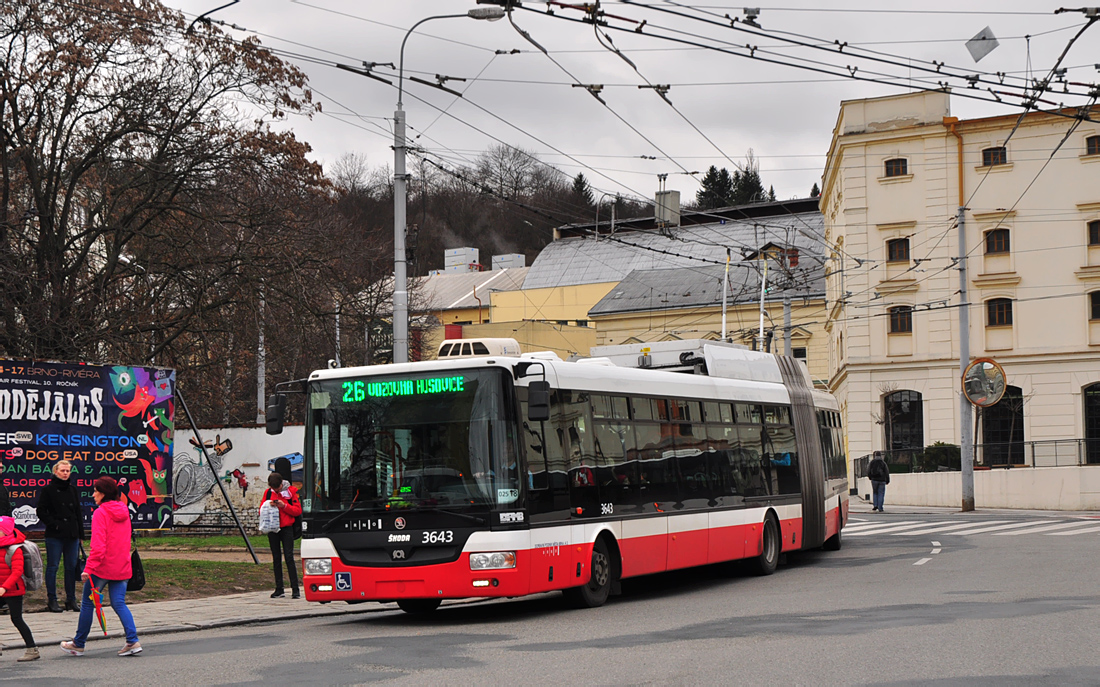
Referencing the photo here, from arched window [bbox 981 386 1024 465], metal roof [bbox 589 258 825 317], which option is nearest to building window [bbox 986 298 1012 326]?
arched window [bbox 981 386 1024 465]

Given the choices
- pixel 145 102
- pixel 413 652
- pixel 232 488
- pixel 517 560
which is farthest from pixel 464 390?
pixel 232 488

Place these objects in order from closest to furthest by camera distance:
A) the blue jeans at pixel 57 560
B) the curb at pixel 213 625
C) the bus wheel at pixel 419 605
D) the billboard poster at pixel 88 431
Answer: the curb at pixel 213 625, the bus wheel at pixel 419 605, the blue jeans at pixel 57 560, the billboard poster at pixel 88 431

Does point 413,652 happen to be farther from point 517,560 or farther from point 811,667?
point 811,667

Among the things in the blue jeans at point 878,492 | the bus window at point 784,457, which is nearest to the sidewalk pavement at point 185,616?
the bus window at point 784,457

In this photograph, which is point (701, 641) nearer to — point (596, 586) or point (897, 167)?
point (596, 586)

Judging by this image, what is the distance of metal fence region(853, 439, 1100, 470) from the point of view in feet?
139

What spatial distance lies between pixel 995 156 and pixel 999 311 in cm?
576

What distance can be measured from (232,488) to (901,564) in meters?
15.4

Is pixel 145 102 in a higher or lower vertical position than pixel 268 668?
higher

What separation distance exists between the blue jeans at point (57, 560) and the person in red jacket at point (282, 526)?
2.53 meters

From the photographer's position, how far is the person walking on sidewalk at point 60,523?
1495cm

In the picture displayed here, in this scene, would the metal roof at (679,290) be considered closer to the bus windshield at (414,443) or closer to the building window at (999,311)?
the building window at (999,311)

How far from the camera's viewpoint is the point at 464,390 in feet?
45.1

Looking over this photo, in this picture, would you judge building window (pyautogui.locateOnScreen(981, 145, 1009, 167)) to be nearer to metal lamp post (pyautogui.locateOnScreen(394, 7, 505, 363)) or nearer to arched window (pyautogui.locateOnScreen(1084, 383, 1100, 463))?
arched window (pyautogui.locateOnScreen(1084, 383, 1100, 463))
